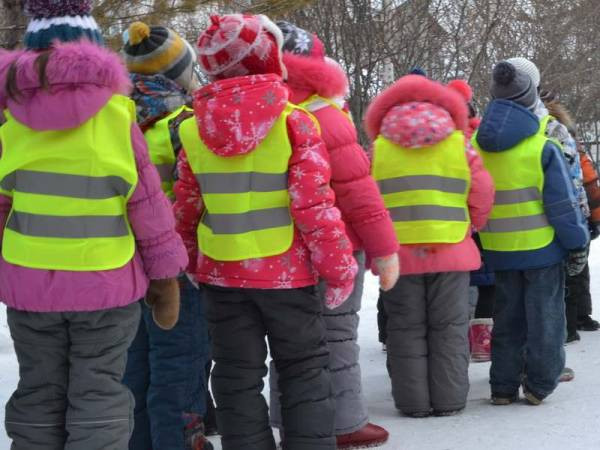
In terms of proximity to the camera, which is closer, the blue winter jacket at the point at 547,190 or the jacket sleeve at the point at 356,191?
the jacket sleeve at the point at 356,191

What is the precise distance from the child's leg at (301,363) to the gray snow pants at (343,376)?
0.53 m

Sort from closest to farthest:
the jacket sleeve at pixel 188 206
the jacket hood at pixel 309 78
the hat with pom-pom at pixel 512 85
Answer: the jacket sleeve at pixel 188 206 < the jacket hood at pixel 309 78 < the hat with pom-pom at pixel 512 85

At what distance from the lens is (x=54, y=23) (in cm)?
314

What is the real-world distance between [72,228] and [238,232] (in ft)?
2.21

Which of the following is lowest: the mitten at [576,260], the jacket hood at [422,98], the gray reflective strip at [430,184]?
the mitten at [576,260]

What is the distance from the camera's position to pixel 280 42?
354cm

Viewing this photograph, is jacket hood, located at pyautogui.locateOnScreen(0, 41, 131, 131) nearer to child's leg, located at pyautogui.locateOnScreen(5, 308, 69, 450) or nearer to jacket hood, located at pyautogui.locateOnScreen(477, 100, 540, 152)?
child's leg, located at pyautogui.locateOnScreen(5, 308, 69, 450)

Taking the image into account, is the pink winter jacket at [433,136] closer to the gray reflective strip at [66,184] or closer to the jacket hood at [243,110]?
the jacket hood at [243,110]

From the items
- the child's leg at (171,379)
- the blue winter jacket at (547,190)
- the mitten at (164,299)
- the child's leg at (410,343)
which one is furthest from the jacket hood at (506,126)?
the mitten at (164,299)

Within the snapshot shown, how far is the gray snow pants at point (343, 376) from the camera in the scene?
4.16 metres

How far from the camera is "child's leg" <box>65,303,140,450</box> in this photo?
310cm

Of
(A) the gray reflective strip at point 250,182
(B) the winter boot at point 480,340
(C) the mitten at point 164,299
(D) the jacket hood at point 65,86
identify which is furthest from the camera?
(B) the winter boot at point 480,340

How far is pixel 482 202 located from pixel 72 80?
2.42 meters

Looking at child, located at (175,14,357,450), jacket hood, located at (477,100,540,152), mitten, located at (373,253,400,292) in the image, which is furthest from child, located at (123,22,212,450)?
jacket hood, located at (477,100,540,152)
